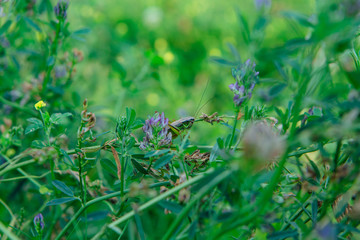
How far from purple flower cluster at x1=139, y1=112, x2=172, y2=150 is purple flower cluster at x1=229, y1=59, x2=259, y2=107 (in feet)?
0.45

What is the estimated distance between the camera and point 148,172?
750 millimetres

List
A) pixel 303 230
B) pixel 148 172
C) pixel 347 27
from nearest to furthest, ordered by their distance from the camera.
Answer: pixel 347 27 < pixel 303 230 < pixel 148 172

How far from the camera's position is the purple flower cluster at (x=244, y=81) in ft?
2.22

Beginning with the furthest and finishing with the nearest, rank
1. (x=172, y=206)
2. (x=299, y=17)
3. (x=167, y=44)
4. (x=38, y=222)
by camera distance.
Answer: (x=167, y=44) → (x=38, y=222) → (x=172, y=206) → (x=299, y=17)

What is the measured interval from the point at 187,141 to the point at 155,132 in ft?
0.21

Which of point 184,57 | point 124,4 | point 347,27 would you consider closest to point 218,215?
point 347,27

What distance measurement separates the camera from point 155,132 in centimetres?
72

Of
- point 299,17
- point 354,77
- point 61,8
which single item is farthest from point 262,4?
point 61,8

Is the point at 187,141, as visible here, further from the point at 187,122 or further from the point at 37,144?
the point at 37,144

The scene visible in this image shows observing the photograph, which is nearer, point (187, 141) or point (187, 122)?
point (187, 141)

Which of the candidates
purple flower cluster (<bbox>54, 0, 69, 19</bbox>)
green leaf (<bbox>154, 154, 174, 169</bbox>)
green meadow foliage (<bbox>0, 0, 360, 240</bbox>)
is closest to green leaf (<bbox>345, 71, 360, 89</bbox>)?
Result: green meadow foliage (<bbox>0, 0, 360, 240</bbox>)

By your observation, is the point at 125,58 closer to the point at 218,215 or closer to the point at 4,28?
the point at 4,28

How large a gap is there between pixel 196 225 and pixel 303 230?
203 mm

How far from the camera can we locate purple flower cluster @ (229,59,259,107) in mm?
678
